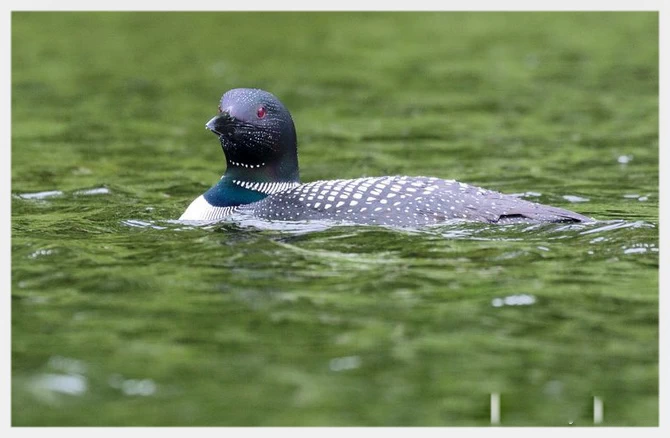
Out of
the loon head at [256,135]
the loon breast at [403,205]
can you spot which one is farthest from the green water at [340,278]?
the loon head at [256,135]

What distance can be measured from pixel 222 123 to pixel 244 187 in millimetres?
445

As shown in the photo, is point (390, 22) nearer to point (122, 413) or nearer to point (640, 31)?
point (640, 31)

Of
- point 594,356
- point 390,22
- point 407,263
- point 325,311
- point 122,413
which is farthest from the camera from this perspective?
point 390,22

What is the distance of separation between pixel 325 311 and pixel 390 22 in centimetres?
1337

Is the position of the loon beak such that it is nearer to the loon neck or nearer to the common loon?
the common loon

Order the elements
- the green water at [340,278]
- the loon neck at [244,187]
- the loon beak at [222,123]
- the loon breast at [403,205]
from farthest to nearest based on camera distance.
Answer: the loon neck at [244,187], the loon beak at [222,123], the loon breast at [403,205], the green water at [340,278]

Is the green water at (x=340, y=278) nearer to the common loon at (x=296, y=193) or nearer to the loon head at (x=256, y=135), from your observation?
the common loon at (x=296, y=193)

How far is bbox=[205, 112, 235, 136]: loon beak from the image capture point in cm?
714

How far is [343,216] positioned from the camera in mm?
6867

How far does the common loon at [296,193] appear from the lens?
6.86m

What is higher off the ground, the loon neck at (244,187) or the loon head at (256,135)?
the loon head at (256,135)

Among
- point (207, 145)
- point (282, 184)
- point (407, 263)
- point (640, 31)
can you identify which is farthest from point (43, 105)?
point (640, 31)

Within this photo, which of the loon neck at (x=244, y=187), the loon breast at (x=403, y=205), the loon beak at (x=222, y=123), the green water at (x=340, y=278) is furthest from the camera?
the loon neck at (x=244, y=187)

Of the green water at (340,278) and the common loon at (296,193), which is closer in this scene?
the green water at (340,278)
